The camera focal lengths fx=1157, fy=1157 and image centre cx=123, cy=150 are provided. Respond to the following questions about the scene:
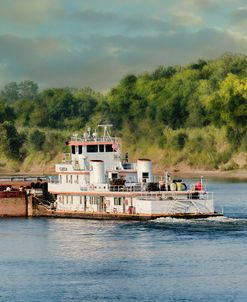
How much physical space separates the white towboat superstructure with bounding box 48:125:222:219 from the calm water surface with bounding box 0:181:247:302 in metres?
1.37

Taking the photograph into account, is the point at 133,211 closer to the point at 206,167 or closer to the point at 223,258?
the point at 223,258

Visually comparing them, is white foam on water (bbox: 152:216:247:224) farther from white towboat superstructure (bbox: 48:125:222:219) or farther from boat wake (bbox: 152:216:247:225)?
white towboat superstructure (bbox: 48:125:222:219)

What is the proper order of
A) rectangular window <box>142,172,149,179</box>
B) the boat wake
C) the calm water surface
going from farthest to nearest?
rectangular window <box>142,172,149,179</box> → the boat wake → the calm water surface

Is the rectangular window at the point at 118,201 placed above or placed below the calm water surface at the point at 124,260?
above

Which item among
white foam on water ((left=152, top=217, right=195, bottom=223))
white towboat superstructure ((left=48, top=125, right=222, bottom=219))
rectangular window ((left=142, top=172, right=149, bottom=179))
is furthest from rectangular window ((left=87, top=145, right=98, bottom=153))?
white foam on water ((left=152, top=217, right=195, bottom=223))

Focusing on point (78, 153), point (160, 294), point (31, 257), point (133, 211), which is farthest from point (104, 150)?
point (160, 294)

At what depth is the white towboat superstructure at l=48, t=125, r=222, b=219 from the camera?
92.2 m

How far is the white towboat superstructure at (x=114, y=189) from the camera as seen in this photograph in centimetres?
9225

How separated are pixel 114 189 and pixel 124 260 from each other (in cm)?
2187

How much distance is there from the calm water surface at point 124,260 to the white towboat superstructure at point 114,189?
4.48ft

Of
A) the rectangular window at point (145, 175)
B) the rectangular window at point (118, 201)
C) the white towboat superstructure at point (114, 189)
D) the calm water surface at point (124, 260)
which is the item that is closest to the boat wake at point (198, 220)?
the calm water surface at point (124, 260)

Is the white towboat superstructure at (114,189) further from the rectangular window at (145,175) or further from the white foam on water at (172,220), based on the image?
the white foam on water at (172,220)

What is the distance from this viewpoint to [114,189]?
97.3 metres

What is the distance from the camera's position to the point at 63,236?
8819 cm
